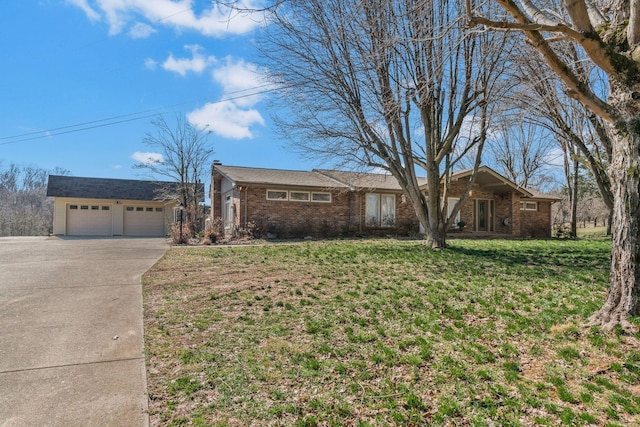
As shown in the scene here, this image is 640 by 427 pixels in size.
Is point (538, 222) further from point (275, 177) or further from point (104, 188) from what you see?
point (104, 188)

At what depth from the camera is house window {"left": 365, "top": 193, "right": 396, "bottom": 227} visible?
18.9 meters

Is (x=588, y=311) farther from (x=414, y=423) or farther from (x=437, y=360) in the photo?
(x=414, y=423)

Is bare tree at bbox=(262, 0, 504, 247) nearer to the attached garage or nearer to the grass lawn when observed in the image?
the grass lawn

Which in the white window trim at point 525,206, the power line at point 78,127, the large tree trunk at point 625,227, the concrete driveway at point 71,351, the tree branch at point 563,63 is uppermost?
the power line at point 78,127

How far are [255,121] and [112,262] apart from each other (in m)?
6.98

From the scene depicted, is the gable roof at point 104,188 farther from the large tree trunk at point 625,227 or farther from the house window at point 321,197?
the large tree trunk at point 625,227

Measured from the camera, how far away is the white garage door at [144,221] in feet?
84.8

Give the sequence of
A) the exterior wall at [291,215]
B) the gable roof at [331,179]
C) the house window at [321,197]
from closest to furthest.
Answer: the exterior wall at [291,215], the gable roof at [331,179], the house window at [321,197]

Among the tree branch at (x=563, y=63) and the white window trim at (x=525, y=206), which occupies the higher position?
the tree branch at (x=563, y=63)

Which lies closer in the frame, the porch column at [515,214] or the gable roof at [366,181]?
the gable roof at [366,181]

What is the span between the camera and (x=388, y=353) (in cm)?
377

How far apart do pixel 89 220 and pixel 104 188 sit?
2.41 meters

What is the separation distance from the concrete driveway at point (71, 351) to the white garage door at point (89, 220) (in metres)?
19.4

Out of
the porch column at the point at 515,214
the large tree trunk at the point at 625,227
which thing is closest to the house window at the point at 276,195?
the porch column at the point at 515,214
